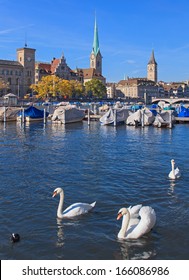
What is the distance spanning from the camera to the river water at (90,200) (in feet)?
39.8

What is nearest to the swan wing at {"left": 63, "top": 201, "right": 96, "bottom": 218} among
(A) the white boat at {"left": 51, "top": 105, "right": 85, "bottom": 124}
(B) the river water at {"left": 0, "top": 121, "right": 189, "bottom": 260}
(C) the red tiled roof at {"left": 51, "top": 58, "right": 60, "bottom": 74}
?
(B) the river water at {"left": 0, "top": 121, "right": 189, "bottom": 260}

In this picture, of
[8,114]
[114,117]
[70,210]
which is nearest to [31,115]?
[8,114]

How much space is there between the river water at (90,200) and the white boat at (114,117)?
3154 cm

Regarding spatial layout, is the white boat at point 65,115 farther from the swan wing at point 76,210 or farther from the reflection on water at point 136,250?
the reflection on water at point 136,250

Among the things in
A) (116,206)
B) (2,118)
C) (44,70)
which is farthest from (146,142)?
(44,70)

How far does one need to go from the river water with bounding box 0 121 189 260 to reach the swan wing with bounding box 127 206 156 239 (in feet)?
0.78

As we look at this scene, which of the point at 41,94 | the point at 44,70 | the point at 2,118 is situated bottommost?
the point at 2,118

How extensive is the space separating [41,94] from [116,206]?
436 feet

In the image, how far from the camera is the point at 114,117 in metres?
64.4

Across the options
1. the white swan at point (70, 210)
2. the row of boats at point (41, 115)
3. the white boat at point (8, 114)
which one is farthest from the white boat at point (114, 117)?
the white swan at point (70, 210)

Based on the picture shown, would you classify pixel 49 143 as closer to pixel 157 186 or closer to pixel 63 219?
pixel 157 186

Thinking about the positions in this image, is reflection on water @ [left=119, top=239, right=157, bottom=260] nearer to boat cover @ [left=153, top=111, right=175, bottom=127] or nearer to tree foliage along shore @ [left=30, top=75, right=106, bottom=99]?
boat cover @ [left=153, top=111, right=175, bottom=127]

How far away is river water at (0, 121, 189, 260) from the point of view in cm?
1214

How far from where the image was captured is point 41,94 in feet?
478
